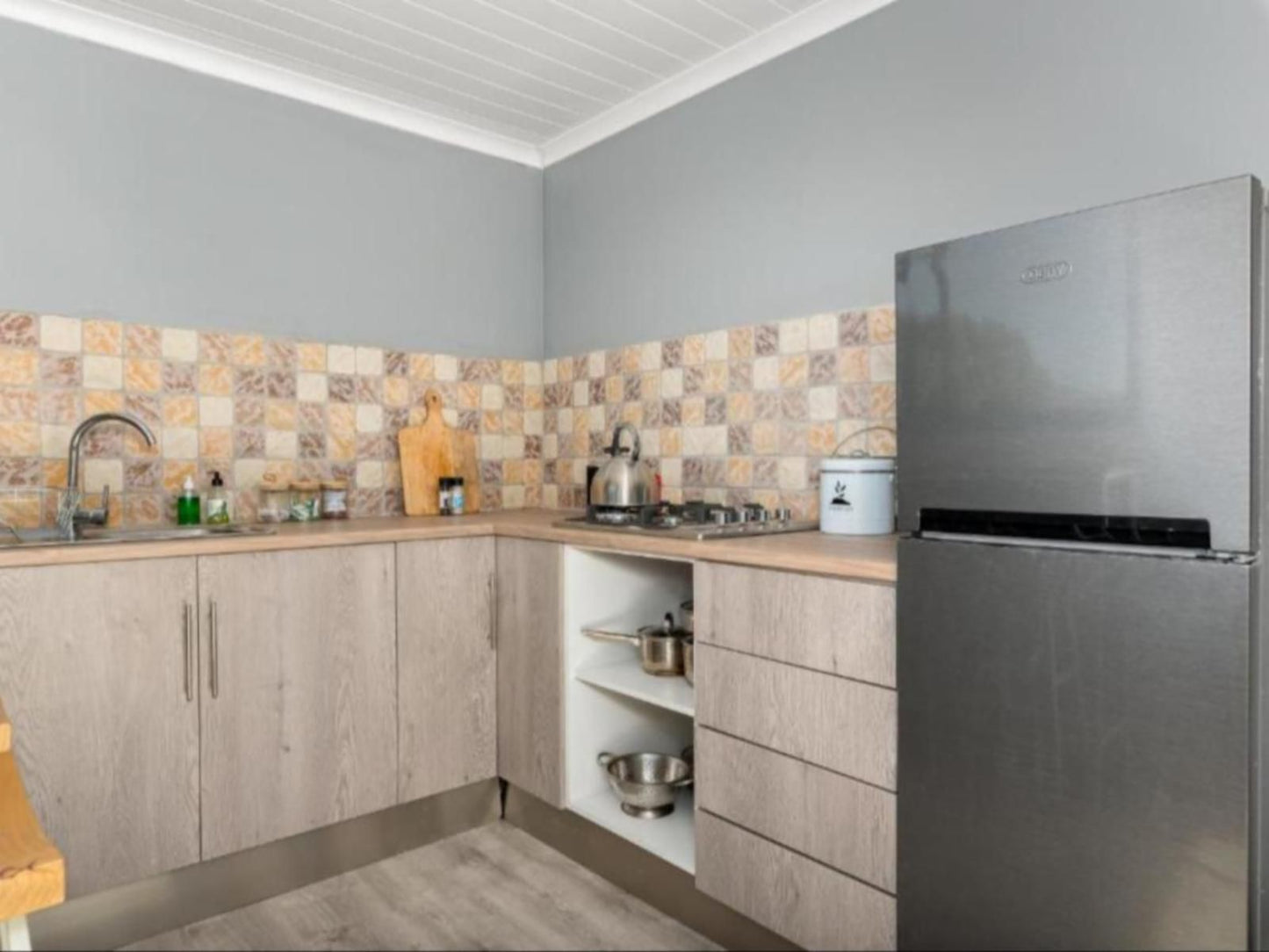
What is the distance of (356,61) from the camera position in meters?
2.46

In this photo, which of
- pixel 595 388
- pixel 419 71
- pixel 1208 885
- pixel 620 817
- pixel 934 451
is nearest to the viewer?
pixel 1208 885

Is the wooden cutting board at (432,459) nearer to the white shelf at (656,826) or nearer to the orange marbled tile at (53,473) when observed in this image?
the orange marbled tile at (53,473)

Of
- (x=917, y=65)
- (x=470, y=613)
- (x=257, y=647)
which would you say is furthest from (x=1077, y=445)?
(x=257, y=647)

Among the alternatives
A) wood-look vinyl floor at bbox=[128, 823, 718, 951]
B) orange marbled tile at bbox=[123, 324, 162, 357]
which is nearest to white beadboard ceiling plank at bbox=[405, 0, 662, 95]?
orange marbled tile at bbox=[123, 324, 162, 357]

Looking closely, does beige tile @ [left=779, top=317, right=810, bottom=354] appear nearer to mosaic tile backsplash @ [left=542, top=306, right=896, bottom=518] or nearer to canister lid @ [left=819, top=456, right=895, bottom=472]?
mosaic tile backsplash @ [left=542, top=306, right=896, bottom=518]

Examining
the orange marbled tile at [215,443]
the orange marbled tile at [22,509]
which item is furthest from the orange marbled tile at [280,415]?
the orange marbled tile at [22,509]

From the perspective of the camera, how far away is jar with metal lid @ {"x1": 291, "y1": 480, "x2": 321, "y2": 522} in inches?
98.9

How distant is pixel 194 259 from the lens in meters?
2.39

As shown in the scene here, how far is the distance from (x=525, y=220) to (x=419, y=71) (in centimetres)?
71

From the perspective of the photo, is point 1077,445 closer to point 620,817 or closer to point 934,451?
point 934,451

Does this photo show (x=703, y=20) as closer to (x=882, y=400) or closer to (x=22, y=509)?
(x=882, y=400)

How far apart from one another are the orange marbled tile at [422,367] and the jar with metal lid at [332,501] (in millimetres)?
481

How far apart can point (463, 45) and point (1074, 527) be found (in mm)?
2098

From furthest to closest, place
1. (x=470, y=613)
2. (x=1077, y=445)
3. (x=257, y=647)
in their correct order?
(x=470, y=613) < (x=257, y=647) < (x=1077, y=445)
